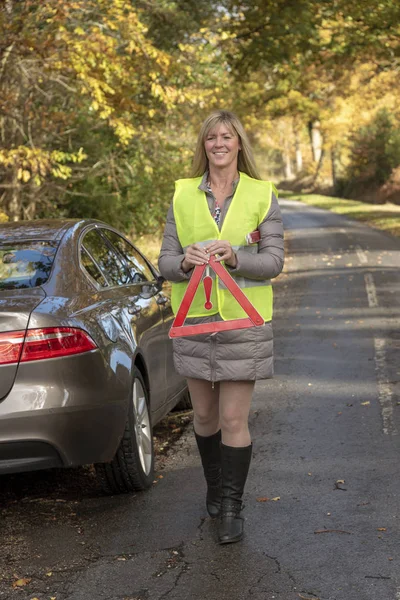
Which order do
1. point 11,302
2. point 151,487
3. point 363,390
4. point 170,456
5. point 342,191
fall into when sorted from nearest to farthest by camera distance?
point 11,302 → point 151,487 → point 170,456 → point 363,390 → point 342,191

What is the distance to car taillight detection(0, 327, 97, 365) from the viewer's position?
15.8ft

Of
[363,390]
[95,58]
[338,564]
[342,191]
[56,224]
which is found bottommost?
[342,191]

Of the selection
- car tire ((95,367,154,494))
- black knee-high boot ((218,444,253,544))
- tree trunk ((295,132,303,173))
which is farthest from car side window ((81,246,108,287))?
tree trunk ((295,132,303,173))

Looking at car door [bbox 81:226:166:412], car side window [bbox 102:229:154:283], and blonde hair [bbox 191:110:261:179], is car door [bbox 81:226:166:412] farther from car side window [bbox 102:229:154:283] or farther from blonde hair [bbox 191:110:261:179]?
blonde hair [bbox 191:110:261:179]

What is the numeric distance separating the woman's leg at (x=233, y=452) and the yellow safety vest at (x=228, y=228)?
1.24ft

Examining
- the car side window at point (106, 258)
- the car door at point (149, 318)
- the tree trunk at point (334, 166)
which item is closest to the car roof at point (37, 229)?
the car side window at point (106, 258)

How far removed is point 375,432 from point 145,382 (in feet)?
5.74

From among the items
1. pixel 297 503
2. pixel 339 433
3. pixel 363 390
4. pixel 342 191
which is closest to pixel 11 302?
pixel 297 503

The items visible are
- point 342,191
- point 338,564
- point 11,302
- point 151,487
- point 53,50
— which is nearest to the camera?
point 338,564

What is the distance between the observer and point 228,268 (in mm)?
4473

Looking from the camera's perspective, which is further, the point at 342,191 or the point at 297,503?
the point at 342,191

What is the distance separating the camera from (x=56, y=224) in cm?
609

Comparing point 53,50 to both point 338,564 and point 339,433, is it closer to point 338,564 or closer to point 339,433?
point 339,433

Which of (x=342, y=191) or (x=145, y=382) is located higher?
(x=145, y=382)
